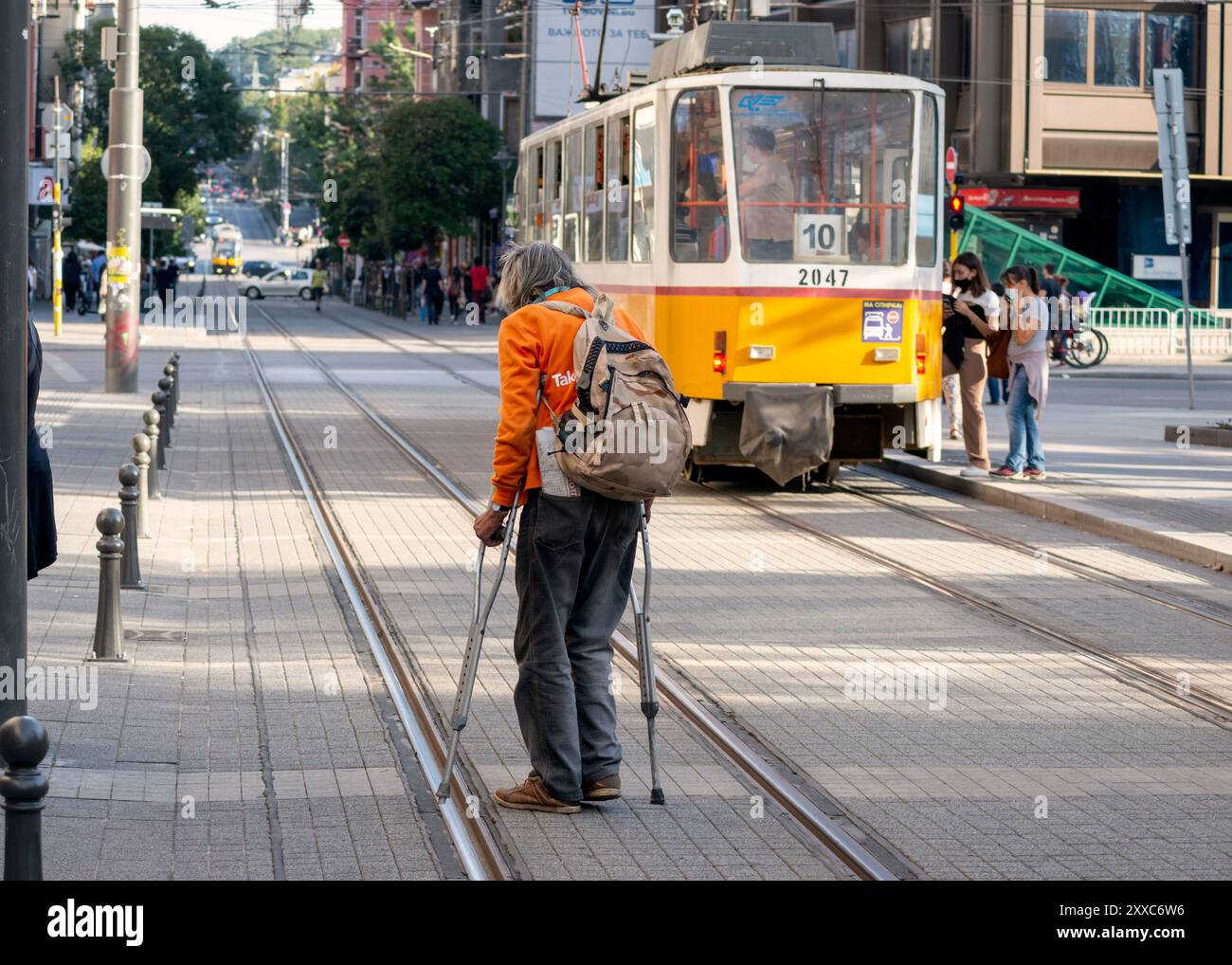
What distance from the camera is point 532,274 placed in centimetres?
666

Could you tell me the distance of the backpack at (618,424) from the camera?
21.0 feet

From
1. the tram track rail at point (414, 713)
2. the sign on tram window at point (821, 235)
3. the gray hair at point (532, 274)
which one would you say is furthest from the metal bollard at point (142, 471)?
the gray hair at point (532, 274)

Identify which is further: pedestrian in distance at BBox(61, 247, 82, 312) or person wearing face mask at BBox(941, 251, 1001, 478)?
pedestrian in distance at BBox(61, 247, 82, 312)

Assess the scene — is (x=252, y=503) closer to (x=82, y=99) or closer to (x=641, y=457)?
(x=641, y=457)

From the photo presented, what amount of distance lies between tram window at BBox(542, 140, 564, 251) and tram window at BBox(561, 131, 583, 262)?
12.3 inches

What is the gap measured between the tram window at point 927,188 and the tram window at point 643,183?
2.25 m

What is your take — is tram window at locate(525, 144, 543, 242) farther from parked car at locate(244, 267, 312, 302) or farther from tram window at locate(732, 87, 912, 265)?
parked car at locate(244, 267, 312, 302)

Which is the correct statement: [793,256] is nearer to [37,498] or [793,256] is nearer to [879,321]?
[879,321]

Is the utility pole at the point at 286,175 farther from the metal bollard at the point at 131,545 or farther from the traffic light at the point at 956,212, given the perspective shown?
the metal bollard at the point at 131,545

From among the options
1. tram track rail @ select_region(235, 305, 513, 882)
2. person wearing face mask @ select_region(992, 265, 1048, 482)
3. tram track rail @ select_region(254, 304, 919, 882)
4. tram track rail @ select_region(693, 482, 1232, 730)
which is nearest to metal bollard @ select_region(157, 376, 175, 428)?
tram track rail @ select_region(235, 305, 513, 882)

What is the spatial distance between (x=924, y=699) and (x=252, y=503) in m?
8.17

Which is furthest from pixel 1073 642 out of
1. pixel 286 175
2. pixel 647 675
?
pixel 286 175

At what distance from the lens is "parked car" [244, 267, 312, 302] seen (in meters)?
87.2
